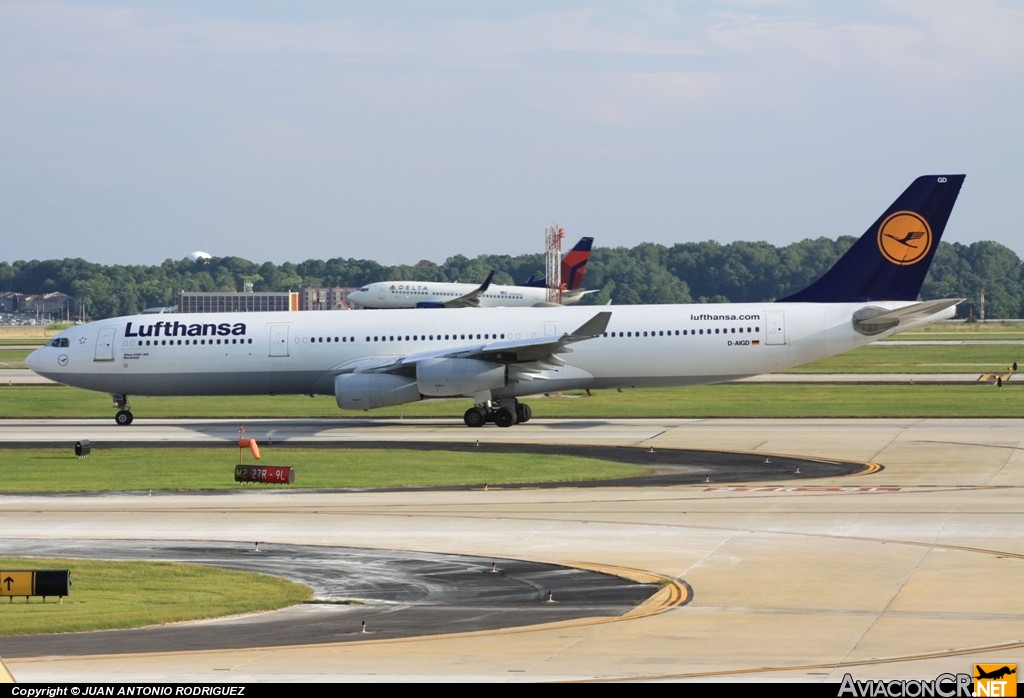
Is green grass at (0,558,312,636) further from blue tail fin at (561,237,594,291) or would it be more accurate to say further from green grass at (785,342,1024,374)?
blue tail fin at (561,237,594,291)

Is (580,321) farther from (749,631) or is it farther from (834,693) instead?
(834,693)

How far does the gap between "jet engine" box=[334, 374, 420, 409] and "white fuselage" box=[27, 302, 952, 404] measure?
0.71m

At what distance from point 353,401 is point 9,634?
3088 centimetres

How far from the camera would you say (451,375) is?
48125 millimetres

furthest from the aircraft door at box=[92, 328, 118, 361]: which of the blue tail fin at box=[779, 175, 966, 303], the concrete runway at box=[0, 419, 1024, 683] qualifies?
the blue tail fin at box=[779, 175, 966, 303]

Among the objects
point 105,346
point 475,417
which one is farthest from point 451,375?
point 105,346

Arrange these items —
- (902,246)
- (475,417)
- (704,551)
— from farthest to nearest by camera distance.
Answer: (902,246) → (475,417) → (704,551)

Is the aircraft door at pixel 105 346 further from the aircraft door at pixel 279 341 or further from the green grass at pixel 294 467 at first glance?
the green grass at pixel 294 467

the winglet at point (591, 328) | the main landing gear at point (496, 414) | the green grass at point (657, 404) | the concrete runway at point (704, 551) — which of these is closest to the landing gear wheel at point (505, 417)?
the main landing gear at point (496, 414)

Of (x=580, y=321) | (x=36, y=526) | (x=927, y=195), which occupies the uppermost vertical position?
(x=927, y=195)

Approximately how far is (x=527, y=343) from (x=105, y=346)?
54.3 ft

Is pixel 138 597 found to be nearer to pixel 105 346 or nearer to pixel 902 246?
pixel 105 346

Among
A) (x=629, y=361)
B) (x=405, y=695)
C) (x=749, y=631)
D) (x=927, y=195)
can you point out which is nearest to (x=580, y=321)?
(x=629, y=361)

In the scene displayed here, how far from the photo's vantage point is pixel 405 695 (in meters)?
13.8
